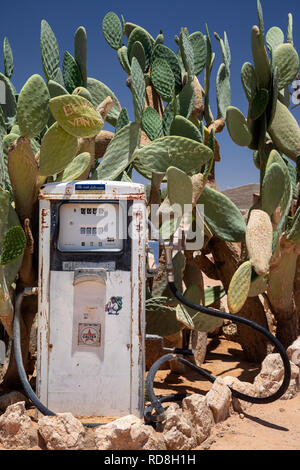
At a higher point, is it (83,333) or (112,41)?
(112,41)

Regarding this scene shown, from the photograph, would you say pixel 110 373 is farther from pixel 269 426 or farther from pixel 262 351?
pixel 262 351

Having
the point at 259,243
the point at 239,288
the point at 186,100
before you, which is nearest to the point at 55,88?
the point at 186,100

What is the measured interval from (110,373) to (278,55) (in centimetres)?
331

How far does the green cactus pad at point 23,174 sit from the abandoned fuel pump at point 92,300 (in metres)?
0.30

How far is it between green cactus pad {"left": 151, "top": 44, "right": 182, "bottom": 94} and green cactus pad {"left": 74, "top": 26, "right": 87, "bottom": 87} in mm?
971

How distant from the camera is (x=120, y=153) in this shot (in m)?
3.61

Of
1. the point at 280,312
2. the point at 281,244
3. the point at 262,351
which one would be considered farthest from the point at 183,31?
the point at 262,351

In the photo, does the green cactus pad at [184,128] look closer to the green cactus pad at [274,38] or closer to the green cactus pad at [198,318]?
the green cactus pad at [198,318]

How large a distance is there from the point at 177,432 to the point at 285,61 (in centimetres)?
349

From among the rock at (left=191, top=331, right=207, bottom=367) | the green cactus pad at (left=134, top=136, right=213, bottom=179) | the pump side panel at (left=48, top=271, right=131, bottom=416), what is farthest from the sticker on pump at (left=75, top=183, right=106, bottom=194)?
the rock at (left=191, top=331, right=207, bottom=367)

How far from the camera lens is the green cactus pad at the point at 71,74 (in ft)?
14.8

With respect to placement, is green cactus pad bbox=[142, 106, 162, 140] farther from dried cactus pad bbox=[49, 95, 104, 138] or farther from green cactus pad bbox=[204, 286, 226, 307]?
green cactus pad bbox=[204, 286, 226, 307]

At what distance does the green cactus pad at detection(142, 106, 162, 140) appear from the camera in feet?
14.3
